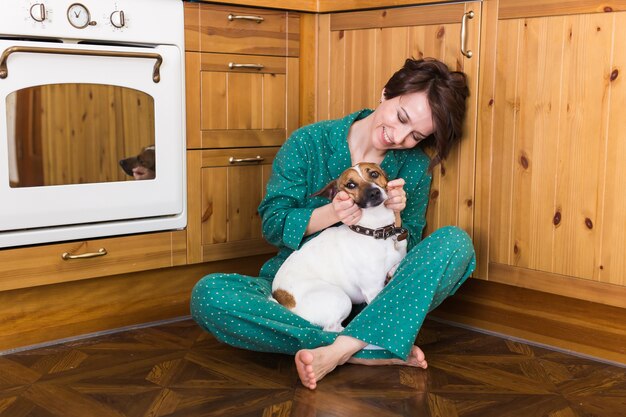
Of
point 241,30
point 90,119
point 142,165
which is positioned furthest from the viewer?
point 241,30

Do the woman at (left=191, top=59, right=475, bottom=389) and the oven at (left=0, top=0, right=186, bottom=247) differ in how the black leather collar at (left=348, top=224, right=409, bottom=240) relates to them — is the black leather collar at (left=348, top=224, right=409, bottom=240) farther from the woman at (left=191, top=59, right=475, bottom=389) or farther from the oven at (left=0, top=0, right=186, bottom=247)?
the oven at (left=0, top=0, right=186, bottom=247)

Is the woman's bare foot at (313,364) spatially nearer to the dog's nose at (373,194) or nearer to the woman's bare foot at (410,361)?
the woman's bare foot at (410,361)

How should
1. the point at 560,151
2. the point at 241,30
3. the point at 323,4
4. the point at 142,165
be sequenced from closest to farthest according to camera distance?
the point at 560,151 → the point at 142,165 → the point at 241,30 → the point at 323,4

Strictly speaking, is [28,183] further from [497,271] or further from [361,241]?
[497,271]

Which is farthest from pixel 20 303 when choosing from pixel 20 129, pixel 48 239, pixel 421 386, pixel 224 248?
pixel 421 386

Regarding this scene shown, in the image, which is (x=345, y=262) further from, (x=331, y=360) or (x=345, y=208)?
(x=331, y=360)

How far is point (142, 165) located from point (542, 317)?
1297mm

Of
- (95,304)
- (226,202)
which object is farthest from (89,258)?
(226,202)

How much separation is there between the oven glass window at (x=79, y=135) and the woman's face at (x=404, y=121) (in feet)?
2.34

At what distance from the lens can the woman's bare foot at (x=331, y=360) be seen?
6.39 feet

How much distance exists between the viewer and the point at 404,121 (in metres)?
2.23

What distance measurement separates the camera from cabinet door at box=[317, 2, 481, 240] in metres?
2.36

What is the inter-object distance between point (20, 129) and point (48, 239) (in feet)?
1.06

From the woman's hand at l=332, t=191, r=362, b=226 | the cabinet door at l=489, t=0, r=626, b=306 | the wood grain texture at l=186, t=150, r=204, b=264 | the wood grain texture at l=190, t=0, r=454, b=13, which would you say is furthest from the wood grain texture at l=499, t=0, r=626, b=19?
the wood grain texture at l=186, t=150, r=204, b=264
